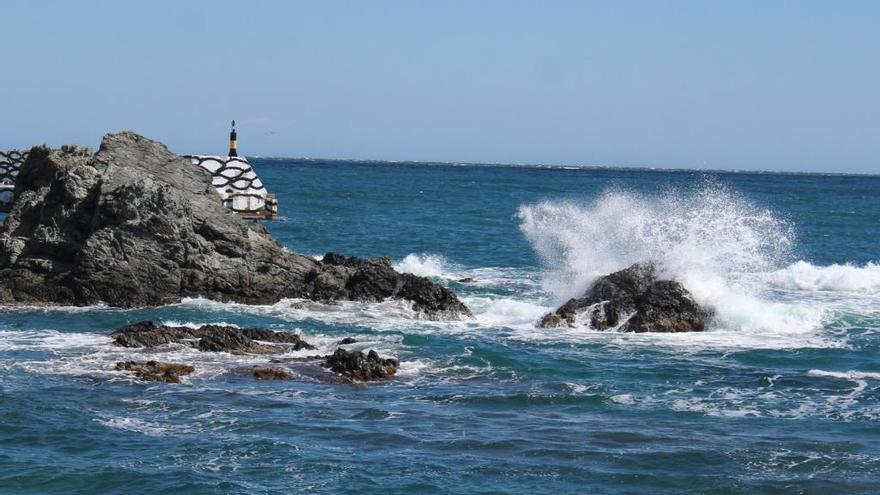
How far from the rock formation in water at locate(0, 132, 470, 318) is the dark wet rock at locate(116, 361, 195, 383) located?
682 cm

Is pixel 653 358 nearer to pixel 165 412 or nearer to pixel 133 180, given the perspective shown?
pixel 165 412

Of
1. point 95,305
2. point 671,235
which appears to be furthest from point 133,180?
point 671,235

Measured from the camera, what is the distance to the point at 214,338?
20.8 m

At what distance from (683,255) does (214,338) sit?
11813 millimetres

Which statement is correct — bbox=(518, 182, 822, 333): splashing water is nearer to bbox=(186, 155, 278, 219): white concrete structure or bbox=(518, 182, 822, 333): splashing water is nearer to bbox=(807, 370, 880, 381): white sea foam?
bbox=(807, 370, 880, 381): white sea foam

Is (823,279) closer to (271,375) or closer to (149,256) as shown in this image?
(149,256)

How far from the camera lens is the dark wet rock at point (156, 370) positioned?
59.9 feet

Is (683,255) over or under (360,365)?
over

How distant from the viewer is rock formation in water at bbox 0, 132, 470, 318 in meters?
25.7

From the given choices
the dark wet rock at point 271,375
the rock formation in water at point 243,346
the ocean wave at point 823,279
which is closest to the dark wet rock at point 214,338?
the rock formation in water at point 243,346

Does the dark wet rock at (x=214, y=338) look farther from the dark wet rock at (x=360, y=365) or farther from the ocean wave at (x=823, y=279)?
the ocean wave at (x=823, y=279)

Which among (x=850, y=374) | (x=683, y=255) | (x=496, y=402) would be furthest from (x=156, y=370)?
(x=683, y=255)

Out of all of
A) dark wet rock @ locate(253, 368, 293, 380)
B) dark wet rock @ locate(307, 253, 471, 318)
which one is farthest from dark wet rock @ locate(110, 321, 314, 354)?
dark wet rock @ locate(307, 253, 471, 318)

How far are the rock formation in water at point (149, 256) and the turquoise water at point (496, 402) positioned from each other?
735 mm
